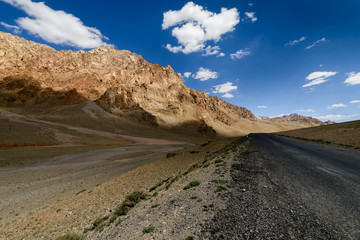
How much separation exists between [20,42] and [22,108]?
240ft

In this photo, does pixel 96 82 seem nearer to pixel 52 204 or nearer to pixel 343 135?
pixel 52 204

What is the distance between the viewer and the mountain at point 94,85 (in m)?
112

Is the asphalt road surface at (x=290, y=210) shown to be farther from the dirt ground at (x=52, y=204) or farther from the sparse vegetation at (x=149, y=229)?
the dirt ground at (x=52, y=204)

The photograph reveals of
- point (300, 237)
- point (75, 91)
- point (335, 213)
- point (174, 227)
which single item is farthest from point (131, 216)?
point (75, 91)

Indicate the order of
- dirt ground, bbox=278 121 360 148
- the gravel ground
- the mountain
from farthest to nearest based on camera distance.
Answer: the mountain < dirt ground, bbox=278 121 360 148 < the gravel ground

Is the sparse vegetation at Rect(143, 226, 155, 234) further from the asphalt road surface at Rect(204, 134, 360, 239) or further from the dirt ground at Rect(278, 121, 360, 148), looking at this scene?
the dirt ground at Rect(278, 121, 360, 148)

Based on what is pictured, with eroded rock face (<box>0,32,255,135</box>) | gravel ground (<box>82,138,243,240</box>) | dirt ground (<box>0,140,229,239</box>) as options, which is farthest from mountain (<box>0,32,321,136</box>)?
gravel ground (<box>82,138,243,240</box>)

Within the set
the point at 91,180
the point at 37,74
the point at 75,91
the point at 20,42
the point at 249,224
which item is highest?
the point at 20,42

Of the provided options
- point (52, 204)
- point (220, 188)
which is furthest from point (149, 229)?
point (52, 204)

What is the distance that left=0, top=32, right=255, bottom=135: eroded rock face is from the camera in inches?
4486

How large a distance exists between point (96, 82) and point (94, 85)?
3.48m

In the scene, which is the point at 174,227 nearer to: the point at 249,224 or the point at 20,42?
the point at 249,224

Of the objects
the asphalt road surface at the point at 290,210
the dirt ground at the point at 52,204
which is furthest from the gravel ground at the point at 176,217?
the dirt ground at the point at 52,204

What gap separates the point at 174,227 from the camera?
512 centimetres
